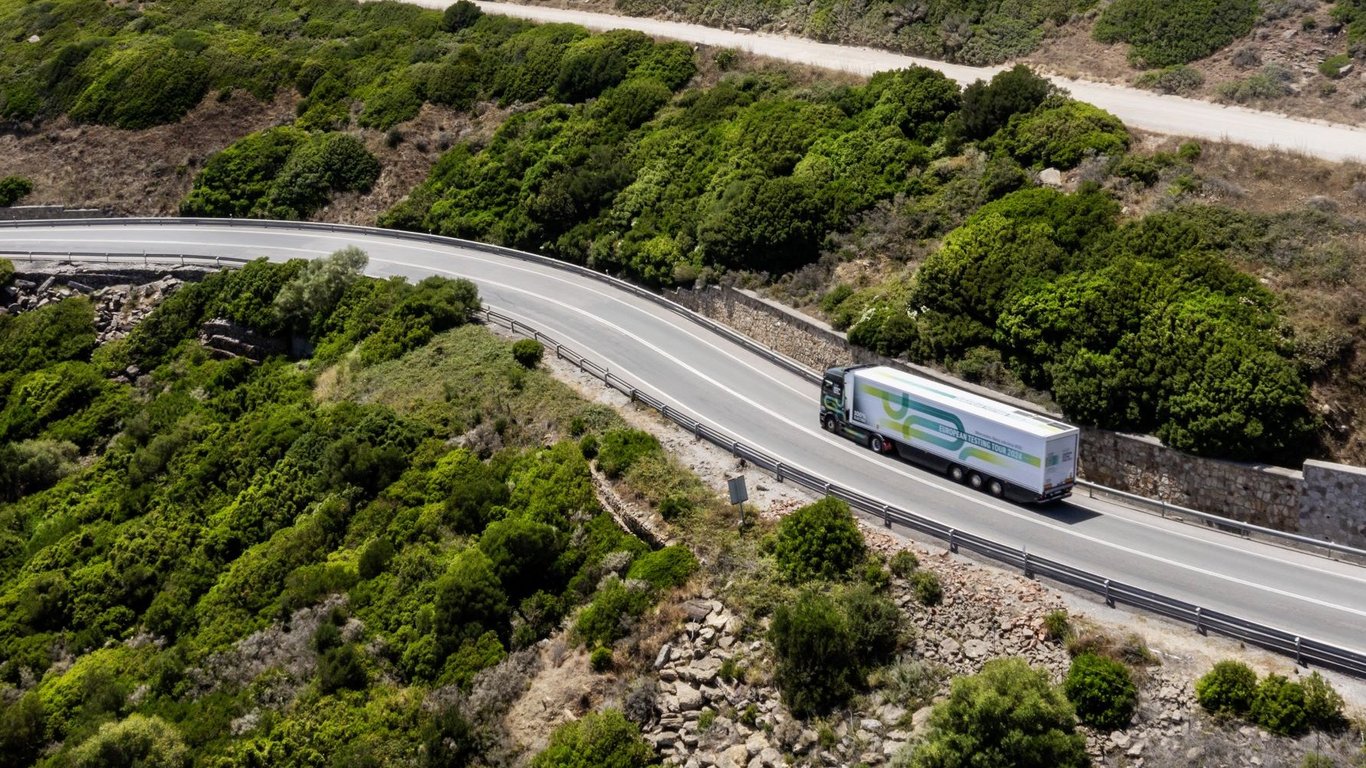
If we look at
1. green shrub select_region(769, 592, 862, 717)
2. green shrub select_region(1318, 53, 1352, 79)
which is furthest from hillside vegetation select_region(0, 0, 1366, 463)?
green shrub select_region(769, 592, 862, 717)

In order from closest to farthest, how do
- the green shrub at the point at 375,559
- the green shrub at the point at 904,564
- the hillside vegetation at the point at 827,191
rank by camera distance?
the green shrub at the point at 904,564
the hillside vegetation at the point at 827,191
the green shrub at the point at 375,559

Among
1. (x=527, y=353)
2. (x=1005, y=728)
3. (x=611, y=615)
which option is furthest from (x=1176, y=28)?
(x=1005, y=728)

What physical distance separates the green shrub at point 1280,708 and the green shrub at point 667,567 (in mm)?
13990

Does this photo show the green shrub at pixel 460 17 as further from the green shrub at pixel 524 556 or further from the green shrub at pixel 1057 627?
the green shrub at pixel 1057 627

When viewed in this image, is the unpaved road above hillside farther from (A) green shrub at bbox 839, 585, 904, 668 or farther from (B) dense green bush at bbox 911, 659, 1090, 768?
(B) dense green bush at bbox 911, 659, 1090, 768

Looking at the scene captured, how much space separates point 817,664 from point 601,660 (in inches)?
237

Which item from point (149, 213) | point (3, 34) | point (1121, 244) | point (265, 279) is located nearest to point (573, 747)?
point (1121, 244)

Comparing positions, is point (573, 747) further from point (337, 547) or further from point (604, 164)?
point (604, 164)

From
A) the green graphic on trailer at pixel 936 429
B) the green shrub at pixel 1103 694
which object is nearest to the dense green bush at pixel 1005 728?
the green shrub at pixel 1103 694

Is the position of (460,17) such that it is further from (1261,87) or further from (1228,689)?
(1228,689)

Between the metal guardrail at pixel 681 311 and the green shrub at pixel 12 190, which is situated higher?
the green shrub at pixel 12 190

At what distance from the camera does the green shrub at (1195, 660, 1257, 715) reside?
2211 centimetres

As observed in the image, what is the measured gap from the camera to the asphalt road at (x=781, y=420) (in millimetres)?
26531

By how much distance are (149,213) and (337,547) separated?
44249mm
